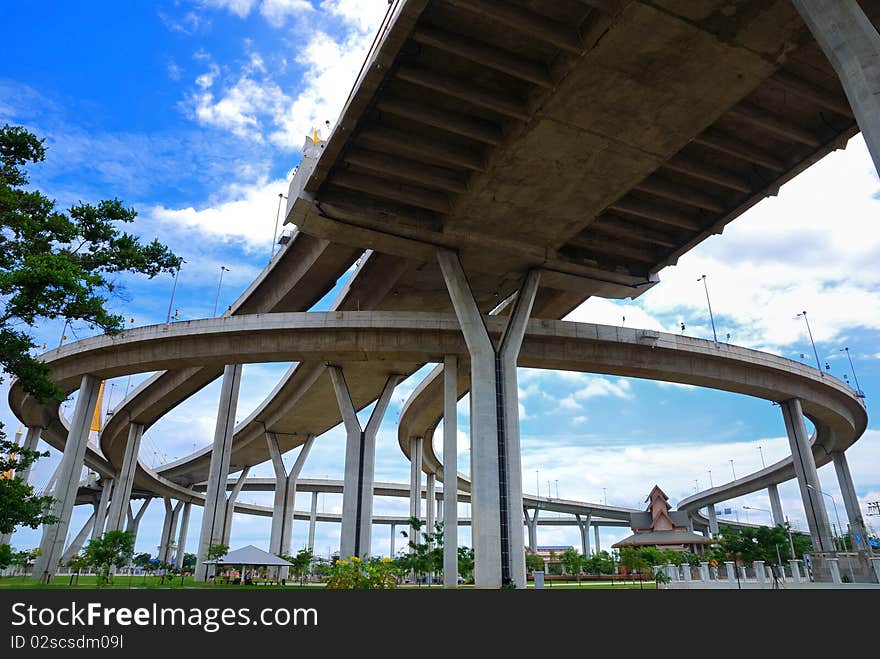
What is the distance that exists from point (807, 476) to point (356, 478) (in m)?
29.0

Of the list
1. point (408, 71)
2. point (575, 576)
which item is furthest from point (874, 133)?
point (575, 576)

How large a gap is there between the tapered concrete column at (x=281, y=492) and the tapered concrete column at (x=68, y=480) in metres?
22.6

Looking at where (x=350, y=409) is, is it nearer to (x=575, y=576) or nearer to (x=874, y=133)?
(x=874, y=133)

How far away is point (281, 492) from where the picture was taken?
188 feet

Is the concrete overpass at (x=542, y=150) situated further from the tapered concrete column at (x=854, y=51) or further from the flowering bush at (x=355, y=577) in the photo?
the flowering bush at (x=355, y=577)

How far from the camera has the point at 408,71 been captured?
20688 millimetres

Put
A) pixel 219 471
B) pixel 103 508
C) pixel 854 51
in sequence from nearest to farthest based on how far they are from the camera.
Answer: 1. pixel 854 51
2. pixel 219 471
3. pixel 103 508

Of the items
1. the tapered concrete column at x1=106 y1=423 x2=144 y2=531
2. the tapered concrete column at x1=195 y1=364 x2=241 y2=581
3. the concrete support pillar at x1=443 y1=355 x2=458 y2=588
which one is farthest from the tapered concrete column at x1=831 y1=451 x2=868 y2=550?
the tapered concrete column at x1=106 y1=423 x2=144 y2=531

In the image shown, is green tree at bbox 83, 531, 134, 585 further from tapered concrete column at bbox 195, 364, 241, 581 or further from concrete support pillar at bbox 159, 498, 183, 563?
concrete support pillar at bbox 159, 498, 183, 563

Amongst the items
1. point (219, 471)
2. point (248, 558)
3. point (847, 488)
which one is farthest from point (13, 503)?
point (847, 488)

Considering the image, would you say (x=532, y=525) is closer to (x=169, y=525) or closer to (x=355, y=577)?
(x=169, y=525)

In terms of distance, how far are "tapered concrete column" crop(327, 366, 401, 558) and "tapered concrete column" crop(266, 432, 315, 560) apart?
23.6 m
